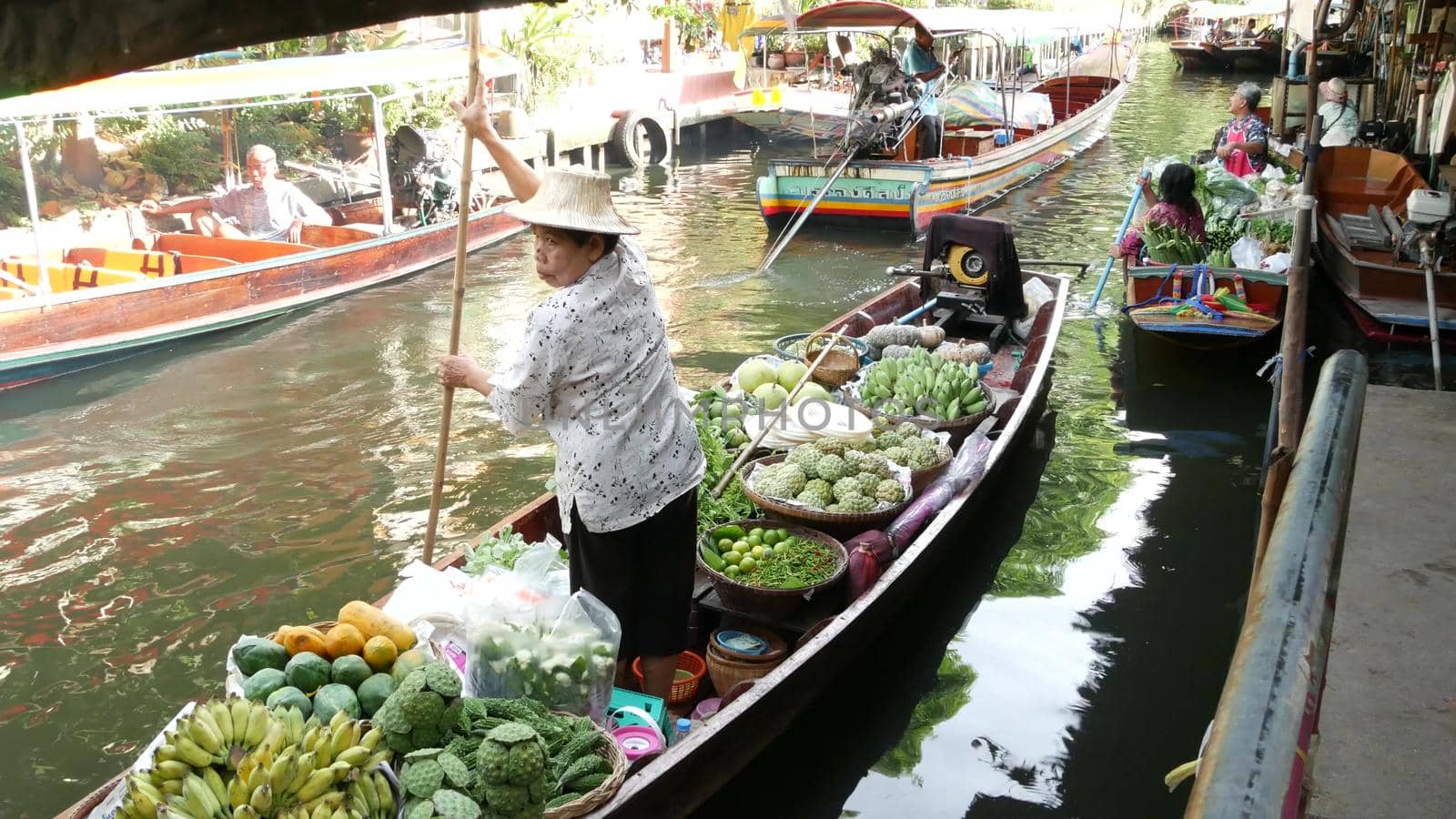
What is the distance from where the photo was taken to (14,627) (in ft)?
15.7

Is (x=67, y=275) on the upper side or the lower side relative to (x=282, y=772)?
upper

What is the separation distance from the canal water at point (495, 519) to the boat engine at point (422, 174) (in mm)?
1377

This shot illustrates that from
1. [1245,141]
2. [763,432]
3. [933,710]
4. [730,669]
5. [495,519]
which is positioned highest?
[1245,141]

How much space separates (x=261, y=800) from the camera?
2.12 m

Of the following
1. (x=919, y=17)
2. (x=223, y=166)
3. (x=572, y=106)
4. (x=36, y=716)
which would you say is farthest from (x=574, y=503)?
(x=572, y=106)

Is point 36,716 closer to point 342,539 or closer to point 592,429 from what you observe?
point 342,539

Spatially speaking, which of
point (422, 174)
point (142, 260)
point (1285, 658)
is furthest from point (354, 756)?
point (422, 174)

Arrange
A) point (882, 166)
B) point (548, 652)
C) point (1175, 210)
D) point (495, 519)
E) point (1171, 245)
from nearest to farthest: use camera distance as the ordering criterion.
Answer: point (548, 652)
point (495, 519)
point (1171, 245)
point (1175, 210)
point (882, 166)

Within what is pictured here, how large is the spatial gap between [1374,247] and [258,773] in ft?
26.6

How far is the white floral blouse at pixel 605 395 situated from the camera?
108 inches

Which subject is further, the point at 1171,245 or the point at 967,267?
the point at 1171,245

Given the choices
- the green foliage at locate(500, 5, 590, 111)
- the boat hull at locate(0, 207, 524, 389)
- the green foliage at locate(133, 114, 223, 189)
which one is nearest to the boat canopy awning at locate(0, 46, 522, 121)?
the green foliage at locate(133, 114, 223, 189)

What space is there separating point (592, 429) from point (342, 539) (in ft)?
10.4

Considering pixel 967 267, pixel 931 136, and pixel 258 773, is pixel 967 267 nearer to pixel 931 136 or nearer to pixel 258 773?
pixel 258 773
